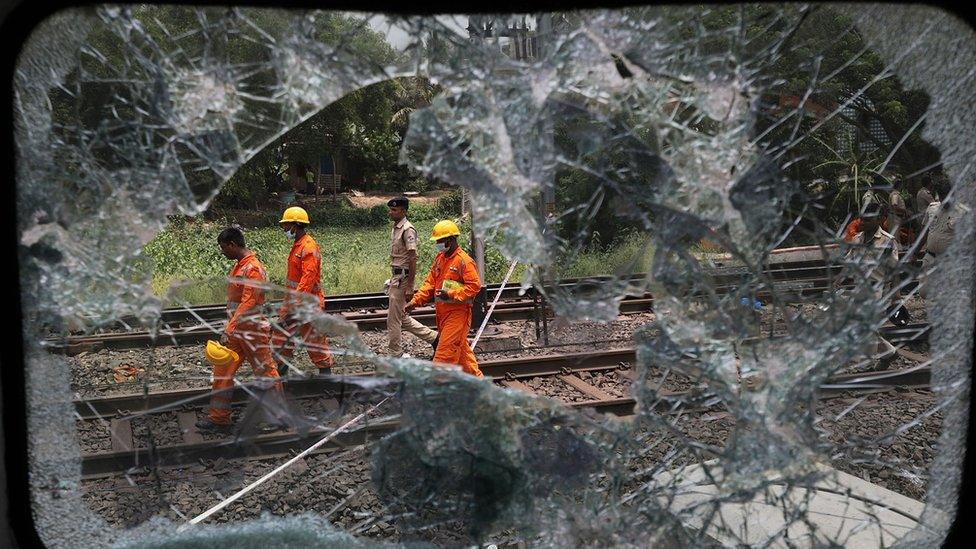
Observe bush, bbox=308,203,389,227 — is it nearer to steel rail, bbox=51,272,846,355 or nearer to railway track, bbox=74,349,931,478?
steel rail, bbox=51,272,846,355

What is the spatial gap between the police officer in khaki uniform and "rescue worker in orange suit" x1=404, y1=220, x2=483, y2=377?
62.9 inches

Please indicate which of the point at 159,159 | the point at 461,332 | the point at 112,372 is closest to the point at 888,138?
the point at 461,332

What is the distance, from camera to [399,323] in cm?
798

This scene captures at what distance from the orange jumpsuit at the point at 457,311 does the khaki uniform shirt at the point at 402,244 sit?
1738 mm

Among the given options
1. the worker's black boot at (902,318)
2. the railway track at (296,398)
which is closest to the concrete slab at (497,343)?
the railway track at (296,398)

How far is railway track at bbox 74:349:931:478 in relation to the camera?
257cm

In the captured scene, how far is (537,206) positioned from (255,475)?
276 centimetres

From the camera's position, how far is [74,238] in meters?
2.18

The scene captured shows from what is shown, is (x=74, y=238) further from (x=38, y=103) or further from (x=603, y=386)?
(x=603, y=386)

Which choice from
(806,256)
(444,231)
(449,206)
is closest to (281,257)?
(449,206)

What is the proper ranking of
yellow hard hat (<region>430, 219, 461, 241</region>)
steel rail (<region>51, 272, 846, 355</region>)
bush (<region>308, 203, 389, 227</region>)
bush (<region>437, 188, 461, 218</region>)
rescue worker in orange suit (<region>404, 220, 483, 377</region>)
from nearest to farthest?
steel rail (<region>51, 272, 846, 355</region>), rescue worker in orange suit (<region>404, 220, 483, 377</region>), yellow hard hat (<region>430, 219, 461, 241</region>), bush (<region>308, 203, 389, 227</region>), bush (<region>437, 188, 461, 218</region>)

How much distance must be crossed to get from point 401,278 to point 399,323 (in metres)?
0.48

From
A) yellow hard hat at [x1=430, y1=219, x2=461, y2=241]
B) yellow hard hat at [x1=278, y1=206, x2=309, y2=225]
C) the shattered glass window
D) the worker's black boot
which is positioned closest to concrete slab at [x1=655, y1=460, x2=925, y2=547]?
the shattered glass window

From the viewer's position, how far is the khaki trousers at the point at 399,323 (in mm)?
7723
